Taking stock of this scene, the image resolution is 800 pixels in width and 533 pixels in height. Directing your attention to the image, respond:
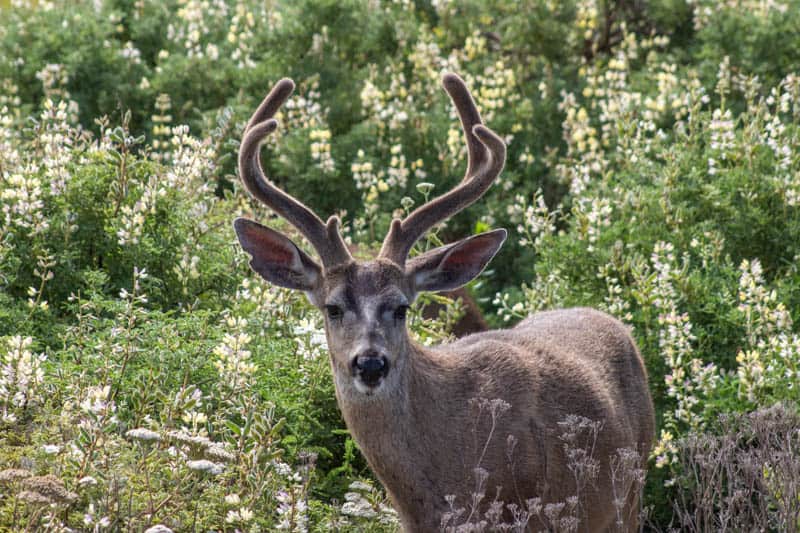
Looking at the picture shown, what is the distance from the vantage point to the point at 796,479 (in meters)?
4.93

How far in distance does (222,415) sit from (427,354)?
1.31m

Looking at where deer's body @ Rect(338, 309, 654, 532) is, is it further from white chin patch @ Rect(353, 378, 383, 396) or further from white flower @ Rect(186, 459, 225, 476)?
white flower @ Rect(186, 459, 225, 476)

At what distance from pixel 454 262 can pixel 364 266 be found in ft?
1.75

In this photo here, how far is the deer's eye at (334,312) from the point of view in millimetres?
5395

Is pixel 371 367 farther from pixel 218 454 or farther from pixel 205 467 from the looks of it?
pixel 218 454

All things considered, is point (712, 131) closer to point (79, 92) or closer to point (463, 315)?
point (463, 315)

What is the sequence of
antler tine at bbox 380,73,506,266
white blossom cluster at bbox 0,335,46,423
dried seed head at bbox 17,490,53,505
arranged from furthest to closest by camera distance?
white blossom cluster at bbox 0,335,46,423 → antler tine at bbox 380,73,506,266 → dried seed head at bbox 17,490,53,505

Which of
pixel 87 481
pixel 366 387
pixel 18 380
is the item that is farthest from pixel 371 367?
pixel 18 380

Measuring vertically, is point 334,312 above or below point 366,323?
above

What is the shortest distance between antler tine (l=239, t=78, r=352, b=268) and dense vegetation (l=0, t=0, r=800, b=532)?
0.85m

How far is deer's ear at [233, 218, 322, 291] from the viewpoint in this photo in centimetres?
566

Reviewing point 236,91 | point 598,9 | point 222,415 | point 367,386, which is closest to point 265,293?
point 222,415

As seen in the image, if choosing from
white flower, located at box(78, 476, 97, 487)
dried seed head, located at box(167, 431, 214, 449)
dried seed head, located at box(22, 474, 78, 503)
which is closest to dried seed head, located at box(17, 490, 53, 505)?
dried seed head, located at box(22, 474, 78, 503)

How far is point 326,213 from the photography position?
10.5 m
